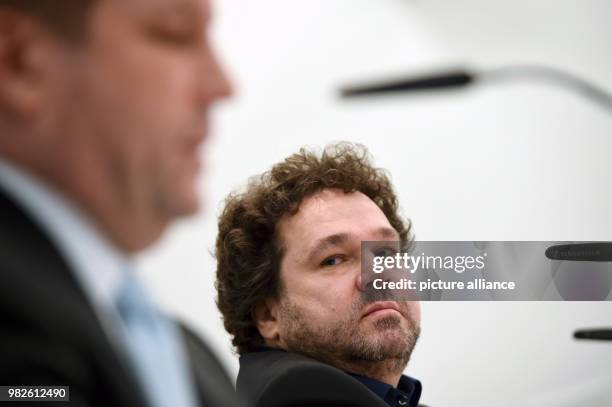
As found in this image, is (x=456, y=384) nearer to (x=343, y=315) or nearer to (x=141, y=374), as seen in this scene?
(x=343, y=315)

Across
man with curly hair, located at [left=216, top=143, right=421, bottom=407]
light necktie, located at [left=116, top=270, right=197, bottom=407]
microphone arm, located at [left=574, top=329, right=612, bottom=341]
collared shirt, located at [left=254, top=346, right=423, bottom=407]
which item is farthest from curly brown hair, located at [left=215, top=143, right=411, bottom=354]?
light necktie, located at [left=116, top=270, right=197, bottom=407]

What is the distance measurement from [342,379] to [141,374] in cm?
67

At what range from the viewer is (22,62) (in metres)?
0.52

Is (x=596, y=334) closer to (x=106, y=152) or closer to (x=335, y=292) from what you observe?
(x=335, y=292)

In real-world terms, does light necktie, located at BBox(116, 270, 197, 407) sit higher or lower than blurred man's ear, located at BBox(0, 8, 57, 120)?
lower

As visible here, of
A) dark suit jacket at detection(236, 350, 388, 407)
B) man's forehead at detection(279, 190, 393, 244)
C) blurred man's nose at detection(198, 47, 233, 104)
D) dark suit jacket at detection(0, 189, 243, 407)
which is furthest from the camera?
man's forehead at detection(279, 190, 393, 244)

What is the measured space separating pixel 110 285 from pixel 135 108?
11 centimetres

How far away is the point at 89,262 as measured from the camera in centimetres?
50

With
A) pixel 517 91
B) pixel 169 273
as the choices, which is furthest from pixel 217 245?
pixel 517 91

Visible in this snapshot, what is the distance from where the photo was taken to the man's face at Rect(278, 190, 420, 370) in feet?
4.29

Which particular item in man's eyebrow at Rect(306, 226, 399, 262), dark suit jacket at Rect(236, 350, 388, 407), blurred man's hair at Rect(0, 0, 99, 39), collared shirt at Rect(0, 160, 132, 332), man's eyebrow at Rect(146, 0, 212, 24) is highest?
man's eyebrow at Rect(306, 226, 399, 262)

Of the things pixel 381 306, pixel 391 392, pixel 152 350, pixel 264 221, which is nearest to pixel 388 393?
pixel 391 392

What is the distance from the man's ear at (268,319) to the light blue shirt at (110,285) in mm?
851

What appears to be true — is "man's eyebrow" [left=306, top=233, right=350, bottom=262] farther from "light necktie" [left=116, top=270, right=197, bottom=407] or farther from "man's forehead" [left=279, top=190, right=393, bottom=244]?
"light necktie" [left=116, top=270, right=197, bottom=407]
